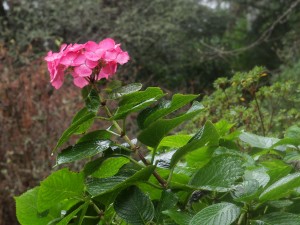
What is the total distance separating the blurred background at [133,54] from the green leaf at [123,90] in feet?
4.68

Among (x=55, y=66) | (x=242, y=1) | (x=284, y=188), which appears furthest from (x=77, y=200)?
(x=242, y=1)

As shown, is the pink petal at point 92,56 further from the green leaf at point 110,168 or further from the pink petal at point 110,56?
the green leaf at point 110,168

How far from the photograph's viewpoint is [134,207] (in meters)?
1.04

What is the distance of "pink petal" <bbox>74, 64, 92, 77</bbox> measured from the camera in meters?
1.09

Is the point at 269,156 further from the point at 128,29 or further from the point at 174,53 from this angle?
the point at 174,53

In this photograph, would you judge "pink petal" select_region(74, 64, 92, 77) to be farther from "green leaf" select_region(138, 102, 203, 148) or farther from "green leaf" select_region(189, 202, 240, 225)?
"green leaf" select_region(189, 202, 240, 225)

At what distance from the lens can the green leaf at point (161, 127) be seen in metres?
1.02

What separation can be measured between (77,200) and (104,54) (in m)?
0.31

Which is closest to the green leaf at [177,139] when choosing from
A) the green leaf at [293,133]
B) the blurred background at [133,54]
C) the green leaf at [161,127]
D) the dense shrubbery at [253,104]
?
the green leaf at [161,127]

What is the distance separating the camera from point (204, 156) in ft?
3.99

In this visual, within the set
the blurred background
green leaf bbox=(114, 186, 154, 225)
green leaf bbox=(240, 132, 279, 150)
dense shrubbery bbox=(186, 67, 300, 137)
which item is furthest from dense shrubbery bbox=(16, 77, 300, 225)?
the blurred background

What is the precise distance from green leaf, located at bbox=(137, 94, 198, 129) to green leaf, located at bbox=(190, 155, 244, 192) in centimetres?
12

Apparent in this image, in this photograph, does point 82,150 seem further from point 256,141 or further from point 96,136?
point 256,141

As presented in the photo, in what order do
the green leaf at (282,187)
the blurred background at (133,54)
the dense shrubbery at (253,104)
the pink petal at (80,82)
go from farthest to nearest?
the blurred background at (133,54) → the dense shrubbery at (253,104) → the pink petal at (80,82) → the green leaf at (282,187)
